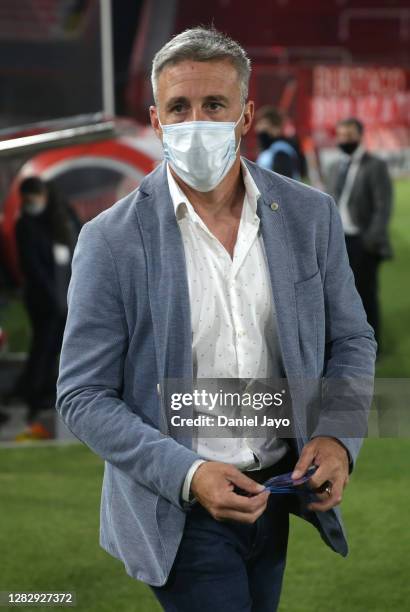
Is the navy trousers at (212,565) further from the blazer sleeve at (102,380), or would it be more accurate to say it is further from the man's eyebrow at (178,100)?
the man's eyebrow at (178,100)

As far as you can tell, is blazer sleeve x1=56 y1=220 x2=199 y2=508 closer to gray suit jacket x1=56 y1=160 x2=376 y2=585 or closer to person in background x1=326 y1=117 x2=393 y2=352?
gray suit jacket x1=56 y1=160 x2=376 y2=585

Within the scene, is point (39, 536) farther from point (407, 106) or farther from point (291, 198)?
point (407, 106)

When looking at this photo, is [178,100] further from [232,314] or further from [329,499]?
[329,499]

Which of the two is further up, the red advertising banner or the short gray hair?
the short gray hair

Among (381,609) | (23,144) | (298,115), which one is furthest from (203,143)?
(298,115)

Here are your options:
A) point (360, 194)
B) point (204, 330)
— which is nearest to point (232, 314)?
point (204, 330)

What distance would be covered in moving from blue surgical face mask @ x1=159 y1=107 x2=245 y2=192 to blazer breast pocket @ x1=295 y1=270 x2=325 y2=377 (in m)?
0.19

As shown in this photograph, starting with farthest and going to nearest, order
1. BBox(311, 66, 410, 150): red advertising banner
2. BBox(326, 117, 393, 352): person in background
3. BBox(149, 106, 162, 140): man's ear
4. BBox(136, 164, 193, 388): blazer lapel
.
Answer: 1. BBox(311, 66, 410, 150): red advertising banner
2. BBox(326, 117, 393, 352): person in background
3. BBox(149, 106, 162, 140): man's ear
4. BBox(136, 164, 193, 388): blazer lapel

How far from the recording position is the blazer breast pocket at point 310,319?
59.1 inches

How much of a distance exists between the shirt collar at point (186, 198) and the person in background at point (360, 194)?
4.55 m

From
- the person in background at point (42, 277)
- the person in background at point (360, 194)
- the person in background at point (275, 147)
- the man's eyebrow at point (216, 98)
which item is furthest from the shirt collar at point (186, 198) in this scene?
the person in background at point (360, 194)

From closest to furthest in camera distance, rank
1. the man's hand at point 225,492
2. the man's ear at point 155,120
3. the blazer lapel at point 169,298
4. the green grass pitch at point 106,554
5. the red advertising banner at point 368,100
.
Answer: the man's hand at point 225,492 → the blazer lapel at point 169,298 → the man's ear at point 155,120 → the green grass pitch at point 106,554 → the red advertising banner at point 368,100

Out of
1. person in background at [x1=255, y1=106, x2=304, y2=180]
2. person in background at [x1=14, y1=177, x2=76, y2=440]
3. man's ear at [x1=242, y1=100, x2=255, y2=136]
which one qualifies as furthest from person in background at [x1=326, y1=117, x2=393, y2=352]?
man's ear at [x1=242, y1=100, x2=255, y2=136]

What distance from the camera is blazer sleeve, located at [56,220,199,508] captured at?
1389 mm
